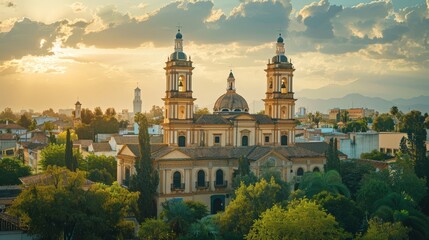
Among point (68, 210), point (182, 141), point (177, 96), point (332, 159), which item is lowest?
point (68, 210)

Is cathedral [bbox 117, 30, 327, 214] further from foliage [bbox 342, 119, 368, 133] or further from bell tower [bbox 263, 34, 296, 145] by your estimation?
foliage [bbox 342, 119, 368, 133]

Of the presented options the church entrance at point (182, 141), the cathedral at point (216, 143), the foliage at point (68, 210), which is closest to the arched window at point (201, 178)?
the cathedral at point (216, 143)

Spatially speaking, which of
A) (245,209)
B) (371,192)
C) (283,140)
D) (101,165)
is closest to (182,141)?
(283,140)

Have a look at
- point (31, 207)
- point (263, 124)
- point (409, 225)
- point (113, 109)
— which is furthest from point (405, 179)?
point (113, 109)

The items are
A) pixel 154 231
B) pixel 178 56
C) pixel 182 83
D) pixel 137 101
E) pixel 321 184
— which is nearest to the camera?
pixel 154 231

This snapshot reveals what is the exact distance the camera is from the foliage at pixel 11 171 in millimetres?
59844

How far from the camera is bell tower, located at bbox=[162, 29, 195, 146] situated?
55.2m

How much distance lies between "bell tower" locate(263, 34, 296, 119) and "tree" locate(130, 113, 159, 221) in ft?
52.2

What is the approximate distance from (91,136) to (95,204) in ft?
240

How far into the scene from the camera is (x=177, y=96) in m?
55.7

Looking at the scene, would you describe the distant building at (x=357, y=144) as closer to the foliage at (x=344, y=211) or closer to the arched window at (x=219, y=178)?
the arched window at (x=219, y=178)

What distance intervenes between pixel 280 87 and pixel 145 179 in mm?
19072

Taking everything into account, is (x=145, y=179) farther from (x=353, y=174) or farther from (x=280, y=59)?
(x=353, y=174)

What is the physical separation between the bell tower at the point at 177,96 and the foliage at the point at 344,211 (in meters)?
17.7
